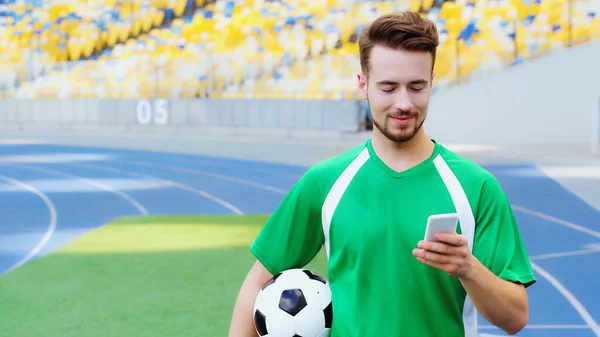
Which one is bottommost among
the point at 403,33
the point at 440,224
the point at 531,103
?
the point at 531,103

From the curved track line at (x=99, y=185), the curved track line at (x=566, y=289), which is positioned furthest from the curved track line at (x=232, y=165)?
the curved track line at (x=566, y=289)

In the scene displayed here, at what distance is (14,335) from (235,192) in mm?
9209

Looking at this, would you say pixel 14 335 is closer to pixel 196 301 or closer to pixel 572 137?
pixel 196 301

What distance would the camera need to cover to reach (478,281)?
2.39 metres

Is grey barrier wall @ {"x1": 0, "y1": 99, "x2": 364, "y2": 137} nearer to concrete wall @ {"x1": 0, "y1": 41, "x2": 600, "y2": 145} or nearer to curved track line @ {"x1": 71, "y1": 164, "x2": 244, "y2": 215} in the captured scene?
concrete wall @ {"x1": 0, "y1": 41, "x2": 600, "y2": 145}

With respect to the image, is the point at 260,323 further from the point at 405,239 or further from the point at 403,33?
the point at 403,33

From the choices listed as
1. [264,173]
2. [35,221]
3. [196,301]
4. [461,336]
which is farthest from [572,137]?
[461,336]

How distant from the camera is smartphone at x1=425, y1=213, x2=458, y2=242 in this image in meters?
2.20

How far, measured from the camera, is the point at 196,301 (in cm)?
789

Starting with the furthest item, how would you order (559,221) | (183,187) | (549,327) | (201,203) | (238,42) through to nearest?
(238,42) → (183,187) → (201,203) → (559,221) → (549,327)

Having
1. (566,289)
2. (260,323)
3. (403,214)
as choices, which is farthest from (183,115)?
(403,214)

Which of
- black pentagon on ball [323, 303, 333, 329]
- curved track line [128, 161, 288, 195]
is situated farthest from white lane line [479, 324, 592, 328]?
curved track line [128, 161, 288, 195]

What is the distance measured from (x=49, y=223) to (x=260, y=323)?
10144mm

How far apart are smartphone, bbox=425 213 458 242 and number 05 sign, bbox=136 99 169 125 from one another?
2903 centimetres
